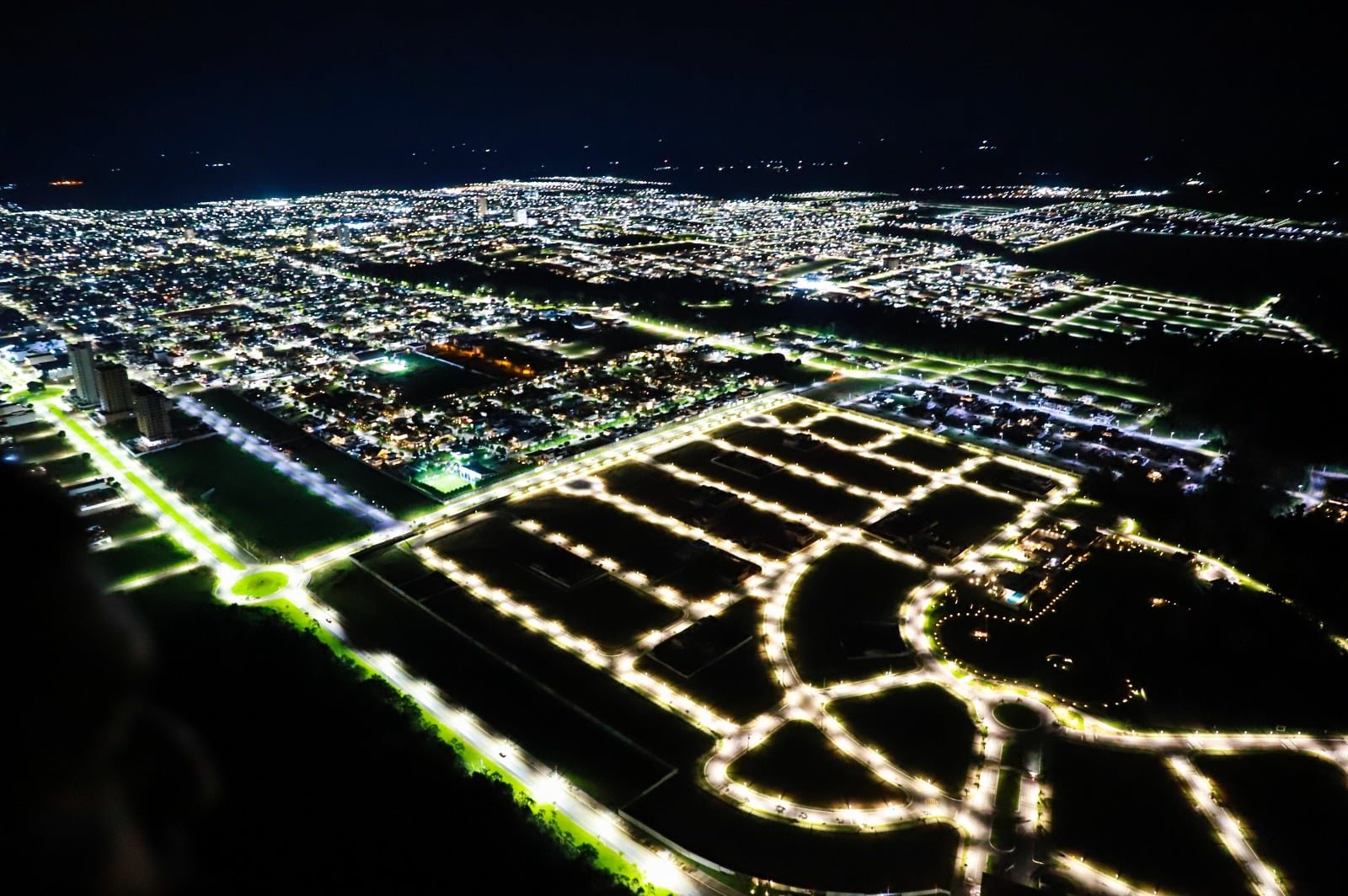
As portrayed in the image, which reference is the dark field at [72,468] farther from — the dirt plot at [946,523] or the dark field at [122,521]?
the dirt plot at [946,523]

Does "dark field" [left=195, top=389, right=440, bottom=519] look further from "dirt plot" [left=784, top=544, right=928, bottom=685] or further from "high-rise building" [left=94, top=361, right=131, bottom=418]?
"dirt plot" [left=784, top=544, right=928, bottom=685]

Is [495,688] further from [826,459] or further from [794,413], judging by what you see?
[794,413]

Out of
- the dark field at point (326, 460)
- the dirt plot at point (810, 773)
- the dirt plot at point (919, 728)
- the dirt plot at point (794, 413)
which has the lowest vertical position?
the dirt plot at point (810, 773)

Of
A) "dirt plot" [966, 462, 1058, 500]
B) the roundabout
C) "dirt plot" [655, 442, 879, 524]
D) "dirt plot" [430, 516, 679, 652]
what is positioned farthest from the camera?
"dirt plot" [966, 462, 1058, 500]

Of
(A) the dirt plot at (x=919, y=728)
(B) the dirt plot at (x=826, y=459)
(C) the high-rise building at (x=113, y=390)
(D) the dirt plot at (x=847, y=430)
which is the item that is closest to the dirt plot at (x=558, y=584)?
(A) the dirt plot at (x=919, y=728)

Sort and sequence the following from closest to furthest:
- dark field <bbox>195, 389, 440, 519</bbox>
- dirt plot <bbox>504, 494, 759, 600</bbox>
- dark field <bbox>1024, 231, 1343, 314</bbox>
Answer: dirt plot <bbox>504, 494, 759, 600</bbox> < dark field <bbox>195, 389, 440, 519</bbox> < dark field <bbox>1024, 231, 1343, 314</bbox>

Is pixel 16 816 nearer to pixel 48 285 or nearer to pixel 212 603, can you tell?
pixel 212 603

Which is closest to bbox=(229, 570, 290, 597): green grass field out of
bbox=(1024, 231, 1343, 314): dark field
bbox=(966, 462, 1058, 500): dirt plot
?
bbox=(966, 462, 1058, 500): dirt plot
